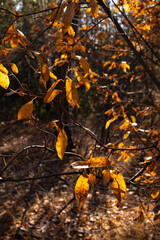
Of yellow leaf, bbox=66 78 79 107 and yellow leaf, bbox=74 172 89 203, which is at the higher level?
yellow leaf, bbox=66 78 79 107

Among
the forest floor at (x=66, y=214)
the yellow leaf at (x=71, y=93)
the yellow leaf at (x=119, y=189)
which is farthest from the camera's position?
the forest floor at (x=66, y=214)

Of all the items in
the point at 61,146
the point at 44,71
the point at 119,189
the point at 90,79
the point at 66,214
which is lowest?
the point at 66,214

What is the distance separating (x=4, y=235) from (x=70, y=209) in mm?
856

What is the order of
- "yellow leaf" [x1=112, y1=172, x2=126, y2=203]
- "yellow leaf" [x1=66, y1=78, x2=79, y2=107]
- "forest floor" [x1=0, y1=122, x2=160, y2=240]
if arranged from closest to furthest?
"yellow leaf" [x1=66, y1=78, x2=79, y2=107]
"yellow leaf" [x1=112, y1=172, x2=126, y2=203]
"forest floor" [x1=0, y1=122, x2=160, y2=240]

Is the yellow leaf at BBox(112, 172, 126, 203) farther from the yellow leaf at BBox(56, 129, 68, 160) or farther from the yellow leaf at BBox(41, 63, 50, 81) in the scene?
the yellow leaf at BBox(41, 63, 50, 81)

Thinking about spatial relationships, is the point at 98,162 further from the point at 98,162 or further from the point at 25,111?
the point at 25,111

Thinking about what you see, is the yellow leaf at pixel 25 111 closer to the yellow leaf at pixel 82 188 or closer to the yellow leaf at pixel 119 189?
the yellow leaf at pixel 82 188

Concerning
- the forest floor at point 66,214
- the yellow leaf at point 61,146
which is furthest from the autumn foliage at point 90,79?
the forest floor at point 66,214

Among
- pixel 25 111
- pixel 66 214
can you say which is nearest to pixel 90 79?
pixel 66 214

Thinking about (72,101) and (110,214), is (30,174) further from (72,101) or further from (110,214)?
(72,101)

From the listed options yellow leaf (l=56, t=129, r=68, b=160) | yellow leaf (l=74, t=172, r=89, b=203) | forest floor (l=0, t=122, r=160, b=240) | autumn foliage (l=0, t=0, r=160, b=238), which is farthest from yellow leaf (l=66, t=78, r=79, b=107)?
forest floor (l=0, t=122, r=160, b=240)

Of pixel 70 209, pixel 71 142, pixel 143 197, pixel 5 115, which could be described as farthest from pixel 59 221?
pixel 5 115

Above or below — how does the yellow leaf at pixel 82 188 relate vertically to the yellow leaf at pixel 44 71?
below

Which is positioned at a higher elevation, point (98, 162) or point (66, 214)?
point (98, 162)
